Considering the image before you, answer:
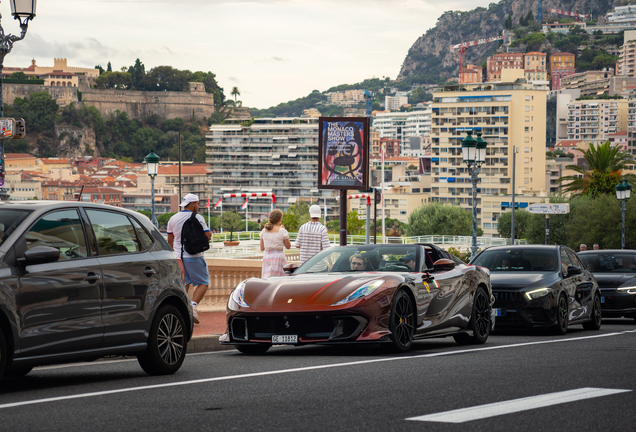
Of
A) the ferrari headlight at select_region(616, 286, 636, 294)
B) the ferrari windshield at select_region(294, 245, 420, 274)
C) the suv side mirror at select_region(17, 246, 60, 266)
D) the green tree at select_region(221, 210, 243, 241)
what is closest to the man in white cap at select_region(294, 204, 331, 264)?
the ferrari windshield at select_region(294, 245, 420, 274)

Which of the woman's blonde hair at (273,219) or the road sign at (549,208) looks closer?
the woman's blonde hair at (273,219)

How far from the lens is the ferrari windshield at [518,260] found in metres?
14.5

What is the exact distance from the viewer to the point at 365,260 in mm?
10664

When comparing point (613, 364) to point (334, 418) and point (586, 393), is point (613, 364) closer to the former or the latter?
point (586, 393)

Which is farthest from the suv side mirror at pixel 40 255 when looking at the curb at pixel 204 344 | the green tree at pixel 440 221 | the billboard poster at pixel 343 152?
the green tree at pixel 440 221

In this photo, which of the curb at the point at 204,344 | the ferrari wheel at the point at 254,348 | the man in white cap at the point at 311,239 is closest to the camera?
the ferrari wheel at the point at 254,348

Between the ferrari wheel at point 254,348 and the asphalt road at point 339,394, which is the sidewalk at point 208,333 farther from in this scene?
the asphalt road at point 339,394

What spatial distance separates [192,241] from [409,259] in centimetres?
309

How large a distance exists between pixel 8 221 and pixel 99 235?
87cm

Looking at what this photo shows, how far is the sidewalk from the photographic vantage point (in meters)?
11.2

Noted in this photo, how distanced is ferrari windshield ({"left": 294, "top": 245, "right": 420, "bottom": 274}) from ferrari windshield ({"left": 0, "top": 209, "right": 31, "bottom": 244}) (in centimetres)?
418

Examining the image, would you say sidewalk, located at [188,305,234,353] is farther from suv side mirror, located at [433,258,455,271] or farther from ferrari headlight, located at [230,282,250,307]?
suv side mirror, located at [433,258,455,271]

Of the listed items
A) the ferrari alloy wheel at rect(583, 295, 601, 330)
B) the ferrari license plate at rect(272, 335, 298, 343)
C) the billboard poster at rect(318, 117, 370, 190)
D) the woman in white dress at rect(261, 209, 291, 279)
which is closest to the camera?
the ferrari license plate at rect(272, 335, 298, 343)

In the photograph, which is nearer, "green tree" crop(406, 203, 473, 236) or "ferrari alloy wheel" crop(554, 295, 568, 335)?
"ferrari alloy wheel" crop(554, 295, 568, 335)
